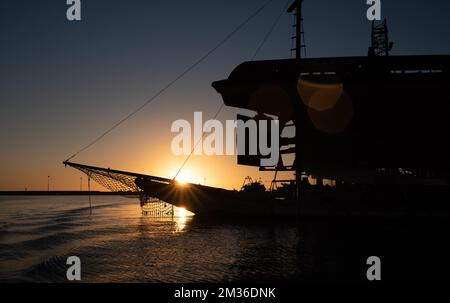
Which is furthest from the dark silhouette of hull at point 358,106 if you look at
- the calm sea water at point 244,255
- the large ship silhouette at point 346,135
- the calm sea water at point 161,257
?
the calm sea water at point 161,257

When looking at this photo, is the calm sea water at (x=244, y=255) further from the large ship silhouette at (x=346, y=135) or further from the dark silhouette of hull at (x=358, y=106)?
the dark silhouette of hull at (x=358, y=106)

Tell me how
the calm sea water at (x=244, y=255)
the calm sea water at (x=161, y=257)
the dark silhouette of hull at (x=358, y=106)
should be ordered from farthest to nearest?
the dark silhouette of hull at (x=358, y=106) → the calm sea water at (x=161, y=257) → the calm sea water at (x=244, y=255)

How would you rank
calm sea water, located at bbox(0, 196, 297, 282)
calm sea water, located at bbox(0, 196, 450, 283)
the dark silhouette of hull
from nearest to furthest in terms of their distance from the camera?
1. calm sea water, located at bbox(0, 196, 450, 283)
2. calm sea water, located at bbox(0, 196, 297, 282)
3. the dark silhouette of hull

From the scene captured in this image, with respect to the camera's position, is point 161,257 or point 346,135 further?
point 346,135

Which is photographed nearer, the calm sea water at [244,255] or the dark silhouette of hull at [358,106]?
the calm sea water at [244,255]

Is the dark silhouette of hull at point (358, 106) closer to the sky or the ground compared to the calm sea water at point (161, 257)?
closer to the sky

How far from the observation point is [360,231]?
25.2 metres

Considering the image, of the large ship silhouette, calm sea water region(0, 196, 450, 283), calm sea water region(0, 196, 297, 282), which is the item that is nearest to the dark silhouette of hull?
the large ship silhouette

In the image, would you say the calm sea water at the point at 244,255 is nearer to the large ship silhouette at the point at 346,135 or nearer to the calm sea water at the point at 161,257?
the calm sea water at the point at 161,257

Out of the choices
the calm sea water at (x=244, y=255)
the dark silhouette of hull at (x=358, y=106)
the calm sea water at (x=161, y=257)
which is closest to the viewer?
the calm sea water at (x=244, y=255)

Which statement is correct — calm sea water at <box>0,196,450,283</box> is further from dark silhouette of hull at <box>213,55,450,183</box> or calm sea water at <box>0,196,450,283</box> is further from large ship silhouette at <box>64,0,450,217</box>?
dark silhouette of hull at <box>213,55,450,183</box>

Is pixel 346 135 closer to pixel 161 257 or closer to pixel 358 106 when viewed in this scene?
pixel 358 106

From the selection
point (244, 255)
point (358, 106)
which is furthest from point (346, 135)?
point (244, 255)

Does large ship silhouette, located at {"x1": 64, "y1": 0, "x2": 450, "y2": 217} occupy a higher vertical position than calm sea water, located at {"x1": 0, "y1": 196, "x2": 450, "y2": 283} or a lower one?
higher
